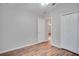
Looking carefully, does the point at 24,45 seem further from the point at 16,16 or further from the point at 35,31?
the point at 16,16

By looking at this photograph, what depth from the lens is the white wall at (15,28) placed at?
2617 millimetres

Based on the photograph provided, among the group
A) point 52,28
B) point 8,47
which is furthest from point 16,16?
point 52,28

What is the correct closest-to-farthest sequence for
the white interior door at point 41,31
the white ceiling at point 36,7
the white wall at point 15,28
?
1. the white ceiling at point 36,7
2. the white wall at point 15,28
3. the white interior door at point 41,31

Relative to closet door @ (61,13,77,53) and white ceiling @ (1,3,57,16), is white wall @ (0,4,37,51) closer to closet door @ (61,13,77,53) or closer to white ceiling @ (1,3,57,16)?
white ceiling @ (1,3,57,16)

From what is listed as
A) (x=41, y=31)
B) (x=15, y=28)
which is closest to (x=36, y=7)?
(x=15, y=28)

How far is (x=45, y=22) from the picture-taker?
2785mm

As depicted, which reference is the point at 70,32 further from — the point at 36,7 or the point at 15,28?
the point at 15,28

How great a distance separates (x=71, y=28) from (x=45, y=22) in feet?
2.86

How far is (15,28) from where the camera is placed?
8.77 ft

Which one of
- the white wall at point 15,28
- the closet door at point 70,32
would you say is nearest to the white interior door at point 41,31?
the white wall at point 15,28

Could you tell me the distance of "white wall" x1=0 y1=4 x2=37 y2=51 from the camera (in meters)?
2.62

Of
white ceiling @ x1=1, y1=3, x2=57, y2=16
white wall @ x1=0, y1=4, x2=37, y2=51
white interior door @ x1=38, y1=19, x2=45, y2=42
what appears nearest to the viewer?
white ceiling @ x1=1, y1=3, x2=57, y2=16

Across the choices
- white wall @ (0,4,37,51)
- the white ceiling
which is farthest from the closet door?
white wall @ (0,4,37,51)

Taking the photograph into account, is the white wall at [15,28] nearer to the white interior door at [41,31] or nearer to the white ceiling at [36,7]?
the white ceiling at [36,7]
